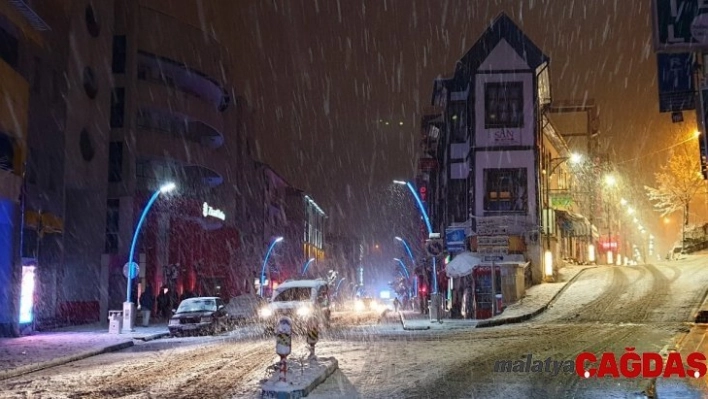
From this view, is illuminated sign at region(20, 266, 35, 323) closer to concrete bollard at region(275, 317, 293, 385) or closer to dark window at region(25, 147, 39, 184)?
dark window at region(25, 147, 39, 184)

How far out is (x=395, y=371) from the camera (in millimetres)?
14039

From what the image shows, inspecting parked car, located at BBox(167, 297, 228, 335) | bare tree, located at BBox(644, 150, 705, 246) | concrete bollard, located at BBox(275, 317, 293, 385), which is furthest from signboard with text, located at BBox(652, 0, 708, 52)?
bare tree, located at BBox(644, 150, 705, 246)

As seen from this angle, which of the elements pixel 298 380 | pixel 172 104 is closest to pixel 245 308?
pixel 172 104

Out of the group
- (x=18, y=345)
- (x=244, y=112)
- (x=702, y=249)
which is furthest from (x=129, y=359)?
(x=244, y=112)

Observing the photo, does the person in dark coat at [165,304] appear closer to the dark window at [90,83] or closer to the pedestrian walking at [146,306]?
the pedestrian walking at [146,306]

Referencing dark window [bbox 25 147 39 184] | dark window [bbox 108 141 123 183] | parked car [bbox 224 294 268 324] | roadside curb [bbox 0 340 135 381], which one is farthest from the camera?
dark window [bbox 108 141 123 183]

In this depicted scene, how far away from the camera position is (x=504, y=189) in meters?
38.3

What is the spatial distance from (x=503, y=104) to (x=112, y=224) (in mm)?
24419

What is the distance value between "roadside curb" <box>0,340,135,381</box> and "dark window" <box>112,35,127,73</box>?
27342 mm

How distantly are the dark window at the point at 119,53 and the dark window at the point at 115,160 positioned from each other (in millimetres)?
4811

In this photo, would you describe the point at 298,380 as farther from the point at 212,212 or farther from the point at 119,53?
the point at 212,212

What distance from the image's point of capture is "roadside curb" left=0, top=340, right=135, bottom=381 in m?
15.1

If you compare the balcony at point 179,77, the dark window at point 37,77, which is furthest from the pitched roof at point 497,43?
the dark window at point 37,77

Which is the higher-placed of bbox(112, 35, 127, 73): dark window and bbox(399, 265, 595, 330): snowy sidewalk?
bbox(112, 35, 127, 73): dark window
